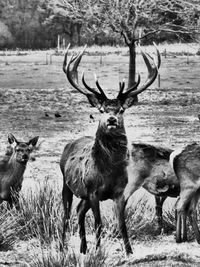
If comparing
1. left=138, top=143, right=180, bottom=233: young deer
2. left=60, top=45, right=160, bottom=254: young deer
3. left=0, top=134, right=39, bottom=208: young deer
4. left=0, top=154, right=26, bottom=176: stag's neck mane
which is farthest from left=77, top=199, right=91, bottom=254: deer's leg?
left=0, top=154, right=26, bottom=176: stag's neck mane

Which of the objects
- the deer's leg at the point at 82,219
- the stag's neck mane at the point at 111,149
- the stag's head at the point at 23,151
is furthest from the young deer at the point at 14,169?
the stag's neck mane at the point at 111,149

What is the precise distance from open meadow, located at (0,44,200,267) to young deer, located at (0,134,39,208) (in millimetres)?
213

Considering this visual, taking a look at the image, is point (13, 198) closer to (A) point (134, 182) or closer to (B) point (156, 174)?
(A) point (134, 182)

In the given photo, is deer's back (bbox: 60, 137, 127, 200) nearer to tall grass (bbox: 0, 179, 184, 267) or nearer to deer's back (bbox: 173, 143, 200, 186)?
tall grass (bbox: 0, 179, 184, 267)

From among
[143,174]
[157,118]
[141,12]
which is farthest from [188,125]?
[143,174]

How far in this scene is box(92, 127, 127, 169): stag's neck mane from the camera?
801cm

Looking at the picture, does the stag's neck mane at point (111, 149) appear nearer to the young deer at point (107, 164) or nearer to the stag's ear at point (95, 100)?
the young deer at point (107, 164)

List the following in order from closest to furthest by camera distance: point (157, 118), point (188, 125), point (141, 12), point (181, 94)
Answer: point (188, 125) < point (157, 118) < point (141, 12) < point (181, 94)

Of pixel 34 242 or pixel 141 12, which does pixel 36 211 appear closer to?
pixel 34 242

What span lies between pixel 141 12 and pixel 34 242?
21.2m

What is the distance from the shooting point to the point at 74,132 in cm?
2086

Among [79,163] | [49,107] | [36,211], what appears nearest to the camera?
[79,163]

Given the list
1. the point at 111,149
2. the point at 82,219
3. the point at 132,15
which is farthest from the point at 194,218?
the point at 132,15

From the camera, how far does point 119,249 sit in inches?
339
